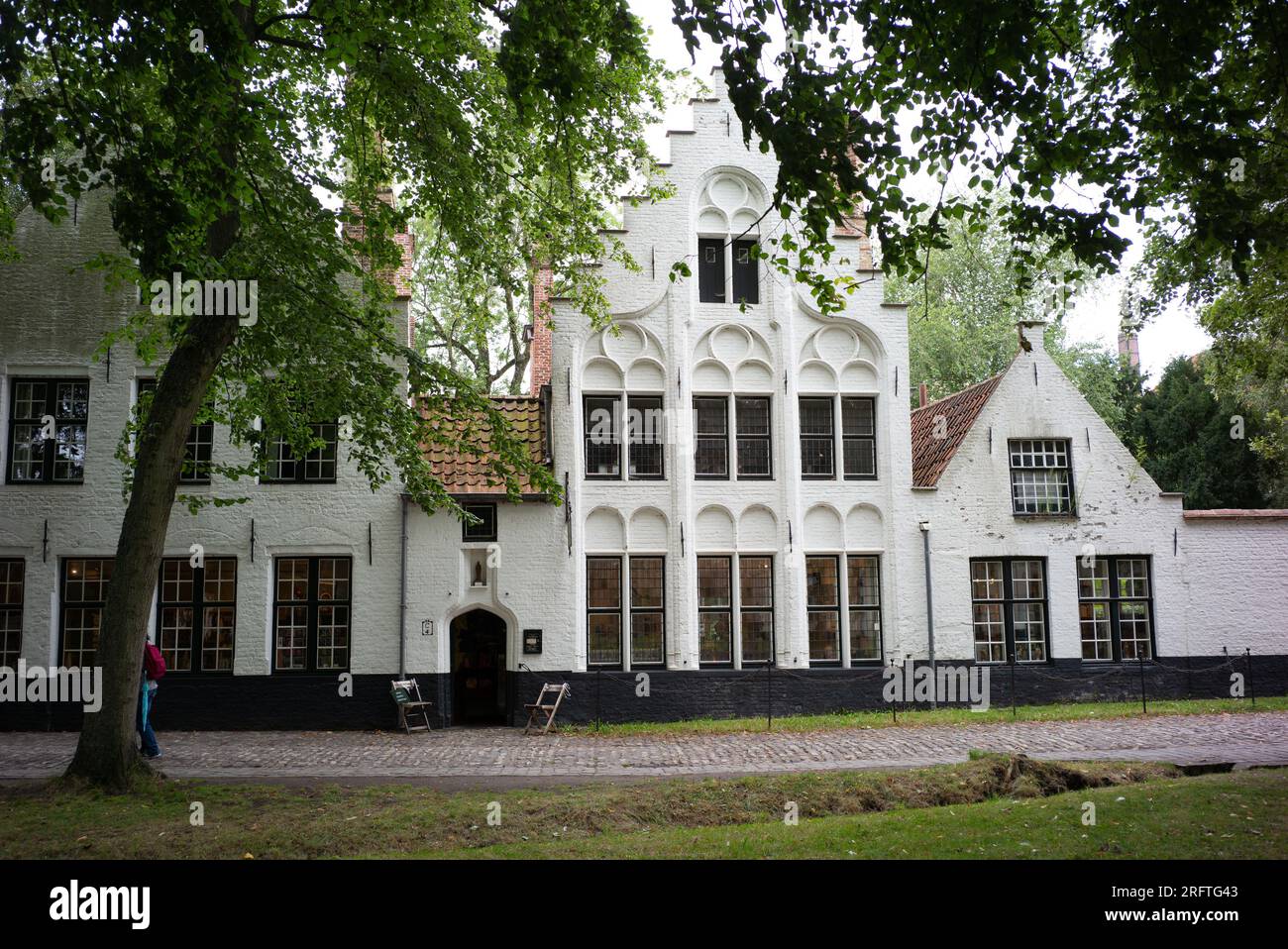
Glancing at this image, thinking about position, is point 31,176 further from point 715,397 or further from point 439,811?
point 715,397

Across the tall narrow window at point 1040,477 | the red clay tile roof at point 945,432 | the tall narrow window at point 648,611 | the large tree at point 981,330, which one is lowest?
the tall narrow window at point 648,611

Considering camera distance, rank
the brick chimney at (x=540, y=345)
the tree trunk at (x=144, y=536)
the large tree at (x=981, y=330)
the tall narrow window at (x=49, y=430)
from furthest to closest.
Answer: the large tree at (x=981, y=330)
the brick chimney at (x=540, y=345)
the tall narrow window at (x=49, y=430)
the tree trunk at (x=144, y=536)

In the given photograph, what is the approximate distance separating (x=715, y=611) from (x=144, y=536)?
11.4 metres

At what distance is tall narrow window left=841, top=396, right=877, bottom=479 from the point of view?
69.2 feet

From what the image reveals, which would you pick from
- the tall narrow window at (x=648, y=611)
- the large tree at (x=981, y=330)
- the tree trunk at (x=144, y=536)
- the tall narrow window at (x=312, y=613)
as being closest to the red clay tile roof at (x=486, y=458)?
the tall narrow window at (x=312, y=613)

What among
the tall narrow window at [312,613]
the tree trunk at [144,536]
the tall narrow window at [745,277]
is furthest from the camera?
the tall narrow window at [745,277]

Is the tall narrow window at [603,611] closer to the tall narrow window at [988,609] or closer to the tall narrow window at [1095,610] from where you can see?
the tall narrow window at [988,609]

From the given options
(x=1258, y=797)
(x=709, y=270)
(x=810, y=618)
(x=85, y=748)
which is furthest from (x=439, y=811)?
(x=709, y=270)

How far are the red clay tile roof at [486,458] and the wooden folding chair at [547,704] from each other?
12.5ft

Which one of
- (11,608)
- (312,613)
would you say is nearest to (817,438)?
(312,613)

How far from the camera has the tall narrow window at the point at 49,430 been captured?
19.4m

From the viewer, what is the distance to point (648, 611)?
20.1 m

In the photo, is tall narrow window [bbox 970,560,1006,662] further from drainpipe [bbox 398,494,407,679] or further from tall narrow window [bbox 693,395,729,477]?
drainpipe [bbox 398,494,407,679]

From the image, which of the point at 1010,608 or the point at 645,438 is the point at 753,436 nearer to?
the point at 645,438
